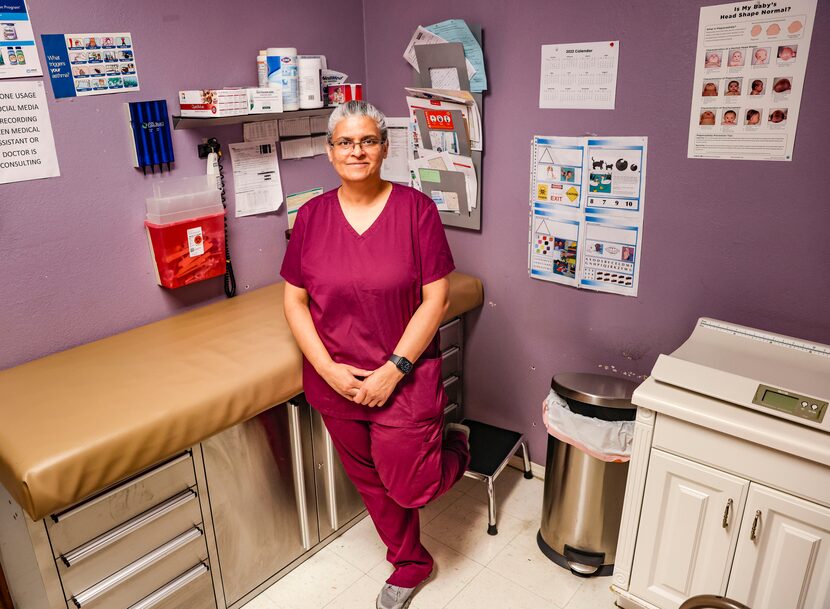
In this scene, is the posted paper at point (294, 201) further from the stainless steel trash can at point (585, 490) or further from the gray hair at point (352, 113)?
the stainless steel trash can at point (585, 490)

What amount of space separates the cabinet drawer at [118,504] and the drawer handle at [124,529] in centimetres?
1

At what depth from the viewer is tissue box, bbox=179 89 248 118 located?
2.10 metres

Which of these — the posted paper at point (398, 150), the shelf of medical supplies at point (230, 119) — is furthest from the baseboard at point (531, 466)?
the shelf of medical supplies at point (230, 119)

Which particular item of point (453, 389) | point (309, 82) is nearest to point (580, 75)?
point (309, 82)

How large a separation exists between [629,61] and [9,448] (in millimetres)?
2120

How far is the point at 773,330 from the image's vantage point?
2027 mm

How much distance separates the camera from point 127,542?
1.70 metres

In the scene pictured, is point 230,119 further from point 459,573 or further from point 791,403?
point 791,403

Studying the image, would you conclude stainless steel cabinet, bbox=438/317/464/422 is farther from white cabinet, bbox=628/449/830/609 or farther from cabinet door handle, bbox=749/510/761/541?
cabinet door handle, bbox=749/510/761/541

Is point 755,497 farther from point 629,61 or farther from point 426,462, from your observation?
point 629,61

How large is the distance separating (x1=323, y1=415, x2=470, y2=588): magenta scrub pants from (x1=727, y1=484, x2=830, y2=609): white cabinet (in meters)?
0.87

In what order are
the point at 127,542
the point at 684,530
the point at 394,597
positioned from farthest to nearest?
the point at 394,597 < the point at 684,530 < the point at 127,542

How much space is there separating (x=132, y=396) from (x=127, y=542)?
390 mm

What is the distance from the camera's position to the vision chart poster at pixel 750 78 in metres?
1.82
